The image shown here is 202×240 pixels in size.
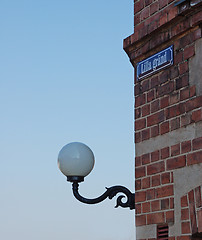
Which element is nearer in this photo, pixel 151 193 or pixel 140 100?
pixel 151 193

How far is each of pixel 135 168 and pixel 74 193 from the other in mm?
1446

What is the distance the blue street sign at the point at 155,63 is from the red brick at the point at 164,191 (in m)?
1.05

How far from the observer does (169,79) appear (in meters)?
4.68

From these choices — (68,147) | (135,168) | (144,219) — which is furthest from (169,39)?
(68,147)

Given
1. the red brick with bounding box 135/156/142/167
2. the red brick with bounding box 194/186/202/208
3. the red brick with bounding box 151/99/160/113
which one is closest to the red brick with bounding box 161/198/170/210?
the red brick with bounding box 194/186/202/208

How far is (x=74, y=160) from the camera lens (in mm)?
6020

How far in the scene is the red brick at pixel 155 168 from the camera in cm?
454

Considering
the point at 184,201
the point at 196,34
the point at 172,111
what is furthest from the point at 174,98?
the point at 184,201

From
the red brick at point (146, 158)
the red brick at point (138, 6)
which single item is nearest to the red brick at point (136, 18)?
the red brick at point (138, 6)

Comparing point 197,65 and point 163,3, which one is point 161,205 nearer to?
point 197,65

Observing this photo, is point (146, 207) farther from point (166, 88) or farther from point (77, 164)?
point (77, 164)

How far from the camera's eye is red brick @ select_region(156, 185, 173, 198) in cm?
440

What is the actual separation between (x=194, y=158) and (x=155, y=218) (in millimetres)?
671

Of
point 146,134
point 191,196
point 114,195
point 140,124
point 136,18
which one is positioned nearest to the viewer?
point 191,196
